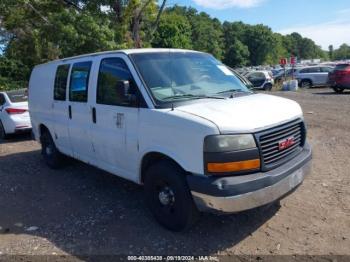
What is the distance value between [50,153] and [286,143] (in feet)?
15.8

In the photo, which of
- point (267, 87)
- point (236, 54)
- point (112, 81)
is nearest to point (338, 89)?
point (267, 87)

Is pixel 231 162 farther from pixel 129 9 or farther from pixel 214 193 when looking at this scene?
pixel 129 9

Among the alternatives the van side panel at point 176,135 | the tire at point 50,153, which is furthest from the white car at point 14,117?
the van side panel at point 176,135

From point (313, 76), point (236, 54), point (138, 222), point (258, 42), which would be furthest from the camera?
point (258, 42)

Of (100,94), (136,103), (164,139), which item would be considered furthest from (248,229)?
(100,94)

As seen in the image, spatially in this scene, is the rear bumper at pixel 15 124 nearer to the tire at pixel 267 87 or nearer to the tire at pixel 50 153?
the tire at pixel 50 153

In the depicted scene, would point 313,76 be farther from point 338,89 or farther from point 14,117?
point 14,117

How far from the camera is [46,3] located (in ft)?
56.1

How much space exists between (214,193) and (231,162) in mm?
343

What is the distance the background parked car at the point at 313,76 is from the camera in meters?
28.8

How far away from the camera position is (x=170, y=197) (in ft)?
14.6

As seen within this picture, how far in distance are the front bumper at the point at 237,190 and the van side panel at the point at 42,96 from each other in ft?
13.4

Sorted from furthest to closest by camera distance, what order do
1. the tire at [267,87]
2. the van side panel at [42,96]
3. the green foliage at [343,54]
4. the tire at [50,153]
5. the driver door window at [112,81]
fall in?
the green foliage at [343,54] < the tire at [267,87] < the tire at [50,153] < the van side panel at [42,96] < the driver door window at [112,81]

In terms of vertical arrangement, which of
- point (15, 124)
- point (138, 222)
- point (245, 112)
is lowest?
point (138, 222)
